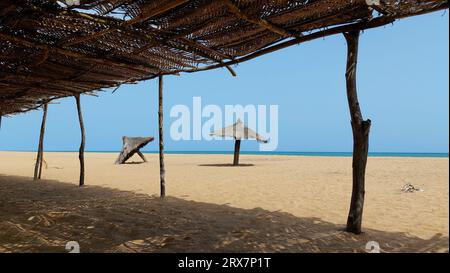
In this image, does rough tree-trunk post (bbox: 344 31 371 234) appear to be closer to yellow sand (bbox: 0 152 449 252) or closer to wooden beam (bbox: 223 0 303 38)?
yellow sand (bbox: 0 152 449 252)

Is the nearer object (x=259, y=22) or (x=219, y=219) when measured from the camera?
(x=259, y=22)

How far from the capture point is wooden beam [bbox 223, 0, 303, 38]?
135 inches

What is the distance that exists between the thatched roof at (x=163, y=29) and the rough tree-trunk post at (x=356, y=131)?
283 millimetres

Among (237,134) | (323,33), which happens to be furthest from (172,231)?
(237,134)

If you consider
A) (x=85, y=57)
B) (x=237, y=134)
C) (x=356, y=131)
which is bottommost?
(x=356, y=131)

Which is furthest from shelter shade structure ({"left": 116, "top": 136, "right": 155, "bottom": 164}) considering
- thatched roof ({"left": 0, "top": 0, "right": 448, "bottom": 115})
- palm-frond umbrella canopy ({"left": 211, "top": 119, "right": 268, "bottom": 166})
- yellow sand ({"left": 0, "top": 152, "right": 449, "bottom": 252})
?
thatched roof ({"left": 0, "top": 0, "right": 448, "bottom": 115})

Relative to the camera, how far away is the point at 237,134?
52.3 feet

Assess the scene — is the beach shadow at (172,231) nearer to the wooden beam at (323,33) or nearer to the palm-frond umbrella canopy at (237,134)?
the wooden beam at (323,33)

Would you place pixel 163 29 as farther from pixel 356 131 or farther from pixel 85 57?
pixel 356 131

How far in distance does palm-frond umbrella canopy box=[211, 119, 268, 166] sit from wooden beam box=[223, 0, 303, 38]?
1159 centimetres

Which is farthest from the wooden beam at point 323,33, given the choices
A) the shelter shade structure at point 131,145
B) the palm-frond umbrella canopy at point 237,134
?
the shelter shade structure at point 131,145

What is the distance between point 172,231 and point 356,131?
2.56 metres
